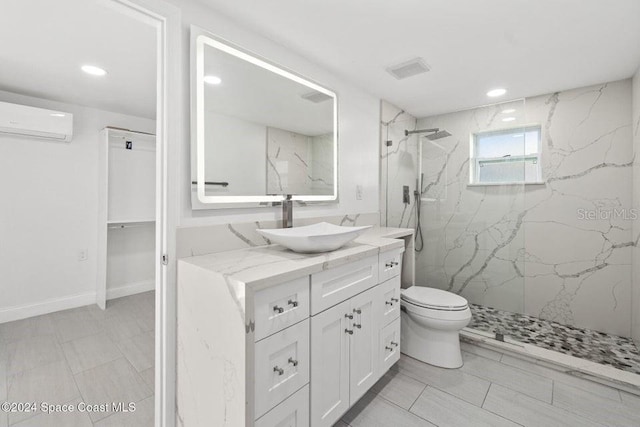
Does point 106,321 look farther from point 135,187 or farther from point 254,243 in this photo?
point 254,243

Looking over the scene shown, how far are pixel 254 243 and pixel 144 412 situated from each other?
1146 millimetres

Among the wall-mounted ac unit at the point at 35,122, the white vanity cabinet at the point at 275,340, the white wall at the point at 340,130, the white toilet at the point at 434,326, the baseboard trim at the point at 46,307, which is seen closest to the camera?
the white vanity cabinet at the point at 275,340

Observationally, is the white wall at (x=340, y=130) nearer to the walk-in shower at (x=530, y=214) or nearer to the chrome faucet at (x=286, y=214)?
the chrome faucet at (x=286, y=214)

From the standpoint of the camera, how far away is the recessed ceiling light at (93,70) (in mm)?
2172

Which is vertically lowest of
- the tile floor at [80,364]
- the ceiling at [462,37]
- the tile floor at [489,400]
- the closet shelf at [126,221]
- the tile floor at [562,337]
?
the tile floor at [489,400]

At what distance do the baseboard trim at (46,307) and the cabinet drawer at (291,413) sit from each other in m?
3.21

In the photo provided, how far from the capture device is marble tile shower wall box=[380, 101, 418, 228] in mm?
2779

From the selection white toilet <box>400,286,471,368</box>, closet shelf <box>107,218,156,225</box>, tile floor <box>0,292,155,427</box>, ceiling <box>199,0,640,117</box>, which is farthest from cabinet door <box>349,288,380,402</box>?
closet shelf <box>107,218,156,225</box>

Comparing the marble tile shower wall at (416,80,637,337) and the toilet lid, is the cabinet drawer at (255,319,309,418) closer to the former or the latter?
the toilet lid

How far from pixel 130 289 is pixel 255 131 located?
304 centimetres

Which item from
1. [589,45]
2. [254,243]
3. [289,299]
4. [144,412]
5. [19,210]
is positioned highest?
[589,45]

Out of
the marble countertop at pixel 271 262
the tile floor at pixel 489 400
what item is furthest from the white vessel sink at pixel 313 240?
the tile floor at pixel 489 400

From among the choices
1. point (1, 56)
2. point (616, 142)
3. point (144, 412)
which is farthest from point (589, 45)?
point (1, 56)

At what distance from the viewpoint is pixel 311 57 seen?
1963mm
